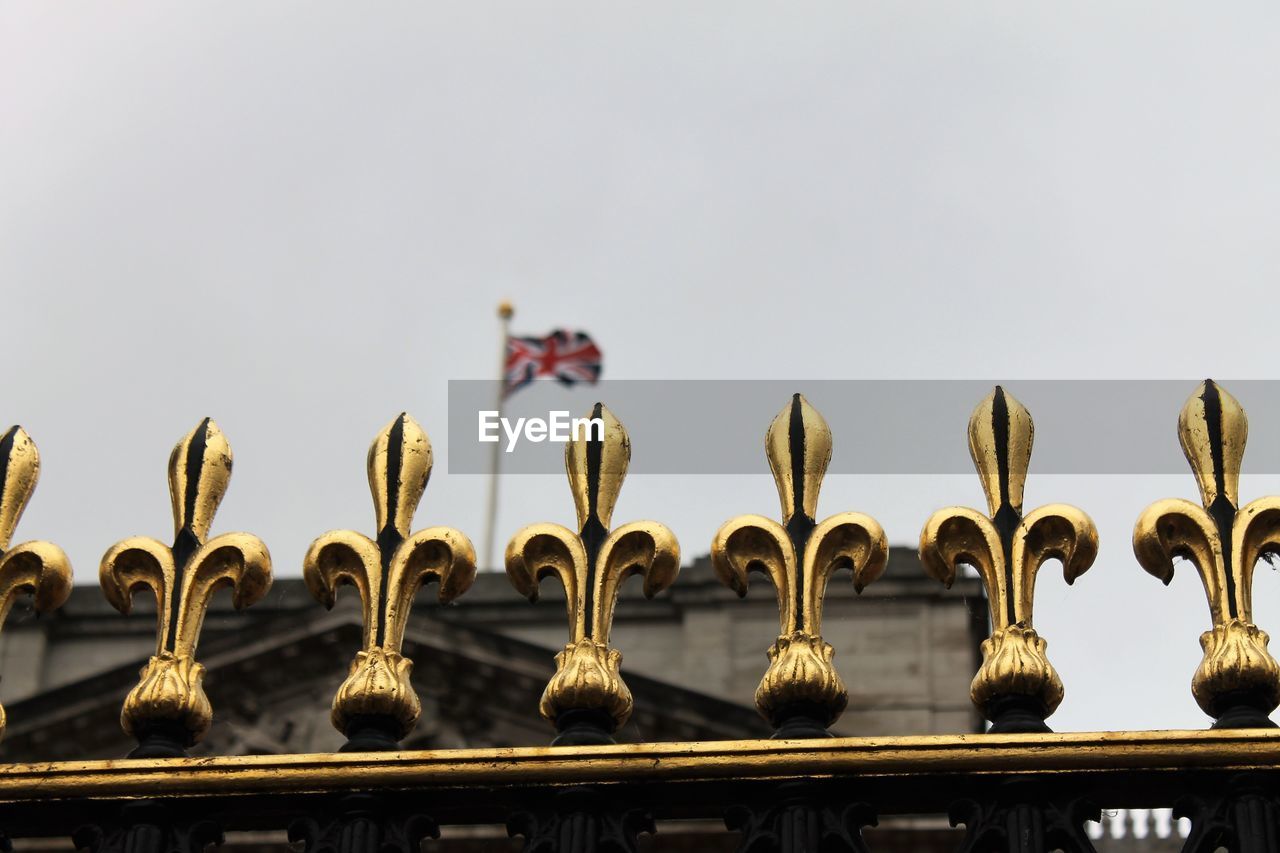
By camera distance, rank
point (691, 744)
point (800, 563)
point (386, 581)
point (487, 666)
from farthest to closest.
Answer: point (487, 666)
point (386, 581)
point (800, 563)
point (691, 744)

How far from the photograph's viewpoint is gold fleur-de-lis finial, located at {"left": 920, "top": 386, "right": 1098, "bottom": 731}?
5.18 meters

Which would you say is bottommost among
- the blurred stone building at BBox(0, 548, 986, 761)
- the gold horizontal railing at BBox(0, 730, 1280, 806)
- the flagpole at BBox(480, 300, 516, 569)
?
the gold horizontal railing at BBox(0, 730, 1280, 806)

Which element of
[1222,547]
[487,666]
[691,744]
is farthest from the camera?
[487,666]

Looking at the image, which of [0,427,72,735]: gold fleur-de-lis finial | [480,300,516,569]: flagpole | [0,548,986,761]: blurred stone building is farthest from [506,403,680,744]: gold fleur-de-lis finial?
[480,300,516,569]: flagpole

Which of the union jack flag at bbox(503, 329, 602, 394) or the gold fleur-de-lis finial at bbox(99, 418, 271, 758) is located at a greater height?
the union jack flag at bbox(503, 329, 602, 394)

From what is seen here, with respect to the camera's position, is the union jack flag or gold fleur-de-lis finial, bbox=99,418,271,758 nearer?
gold fleur-de-lis finial, bbox=99,418,271,758

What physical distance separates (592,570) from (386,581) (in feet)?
1.42

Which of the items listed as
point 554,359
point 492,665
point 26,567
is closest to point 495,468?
→ point 554,359

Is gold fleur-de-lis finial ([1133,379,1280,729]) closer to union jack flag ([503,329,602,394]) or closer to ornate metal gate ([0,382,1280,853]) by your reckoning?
ornate metal gate ([0,382,1280,853])

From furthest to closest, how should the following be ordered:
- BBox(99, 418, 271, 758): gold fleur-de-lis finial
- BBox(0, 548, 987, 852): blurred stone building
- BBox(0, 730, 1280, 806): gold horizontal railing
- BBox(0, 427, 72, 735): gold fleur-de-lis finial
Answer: BBox(0, 548, 987, 852): blurred stone building, BBox(0, 427, 72, 735): gold fleur-de-lis finial, BBox(99, 418, 271, 758): gold fleur-de-lis finial, BBox(0, 730, 1280, 806): gold horizontal railing

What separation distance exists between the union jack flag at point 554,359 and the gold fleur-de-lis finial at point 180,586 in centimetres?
3242

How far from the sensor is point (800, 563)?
5.33 metres

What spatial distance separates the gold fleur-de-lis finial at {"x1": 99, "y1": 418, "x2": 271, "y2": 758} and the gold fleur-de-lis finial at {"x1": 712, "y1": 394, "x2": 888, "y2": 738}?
1.02m

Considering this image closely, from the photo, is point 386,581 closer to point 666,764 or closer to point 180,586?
point 180,586
